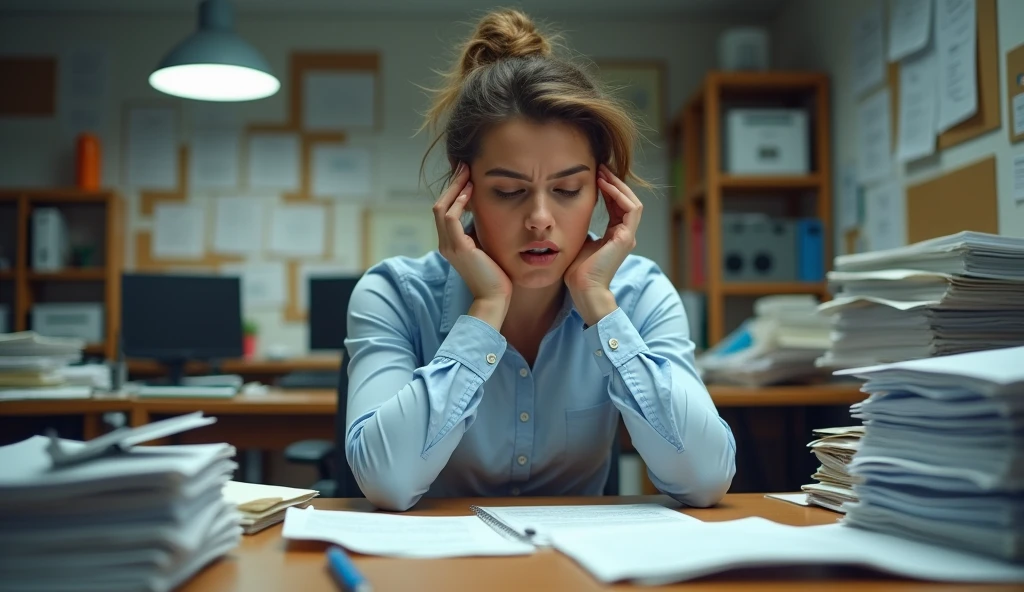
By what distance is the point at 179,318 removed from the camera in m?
2.87

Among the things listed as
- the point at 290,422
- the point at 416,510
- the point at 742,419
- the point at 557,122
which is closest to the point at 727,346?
the point at 742,419

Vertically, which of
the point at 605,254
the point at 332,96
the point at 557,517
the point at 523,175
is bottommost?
the point at 557,517

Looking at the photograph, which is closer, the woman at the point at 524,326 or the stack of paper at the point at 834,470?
the stack of paper at the point at 834,470

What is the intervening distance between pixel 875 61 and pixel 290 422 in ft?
7.77

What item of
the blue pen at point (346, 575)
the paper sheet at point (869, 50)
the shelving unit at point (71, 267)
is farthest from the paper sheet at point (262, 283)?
the blue pen at point (346, 575)

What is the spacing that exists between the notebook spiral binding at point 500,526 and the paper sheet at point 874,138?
92.2 inches

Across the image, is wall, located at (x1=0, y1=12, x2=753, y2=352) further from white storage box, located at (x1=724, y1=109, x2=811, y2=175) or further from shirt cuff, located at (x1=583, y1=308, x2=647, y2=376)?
shirt cuff, located at (x1=583, y1=308, x2=647, y2=376)

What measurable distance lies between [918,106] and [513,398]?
6.33 ft

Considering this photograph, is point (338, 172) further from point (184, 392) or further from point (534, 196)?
point (534, 196)

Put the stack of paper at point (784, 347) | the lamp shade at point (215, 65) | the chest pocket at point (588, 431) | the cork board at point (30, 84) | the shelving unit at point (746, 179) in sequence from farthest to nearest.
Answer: the cork board at point (30, 84) < the shelving unit at point (746, 179) < the lamp shade at point (215, 65) < the stack of paper at point (784, 347) < the chest pocket at point (588, 431)

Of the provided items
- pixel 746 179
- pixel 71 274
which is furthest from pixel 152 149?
pixel 746 179

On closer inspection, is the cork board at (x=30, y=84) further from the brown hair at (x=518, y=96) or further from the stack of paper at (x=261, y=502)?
the stack of paper at (x=261, y=502)

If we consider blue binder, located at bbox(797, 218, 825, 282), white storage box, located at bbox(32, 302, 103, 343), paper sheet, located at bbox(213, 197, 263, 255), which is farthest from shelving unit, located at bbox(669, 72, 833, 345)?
white storage box, located at bbox(32, 302, 103, 343)

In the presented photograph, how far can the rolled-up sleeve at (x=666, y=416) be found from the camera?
1.02 meters
